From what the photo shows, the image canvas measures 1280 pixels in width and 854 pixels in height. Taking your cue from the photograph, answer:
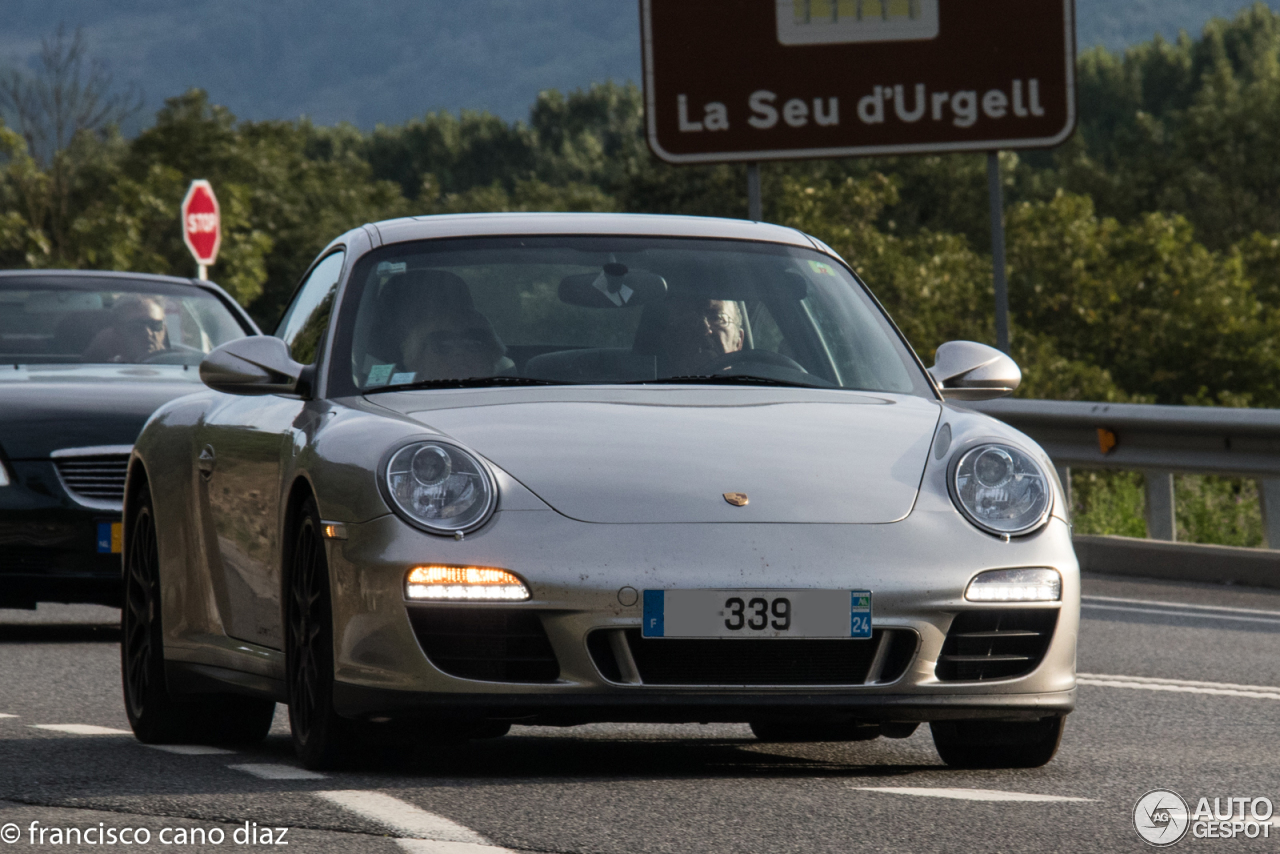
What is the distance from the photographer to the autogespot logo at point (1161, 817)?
16.1 ft

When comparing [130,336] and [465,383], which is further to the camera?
[130,336]

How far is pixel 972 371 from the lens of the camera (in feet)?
21.4

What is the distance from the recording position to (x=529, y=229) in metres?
6.61

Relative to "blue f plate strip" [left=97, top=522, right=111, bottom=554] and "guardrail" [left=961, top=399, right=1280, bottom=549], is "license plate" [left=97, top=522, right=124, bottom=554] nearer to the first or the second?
"blue f plate strip" [left=97, top=522, right=111, bottom=554]

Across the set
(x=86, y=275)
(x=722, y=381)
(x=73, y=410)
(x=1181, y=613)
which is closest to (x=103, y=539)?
(x=73, y=410)

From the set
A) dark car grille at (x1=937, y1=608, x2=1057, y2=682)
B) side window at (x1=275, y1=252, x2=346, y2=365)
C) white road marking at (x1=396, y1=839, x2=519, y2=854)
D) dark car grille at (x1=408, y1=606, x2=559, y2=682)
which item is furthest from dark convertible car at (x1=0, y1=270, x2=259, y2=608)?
white road marking at (x1=396, y1=839, x2=519, y2=854)

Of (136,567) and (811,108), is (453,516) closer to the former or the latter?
(136,567)

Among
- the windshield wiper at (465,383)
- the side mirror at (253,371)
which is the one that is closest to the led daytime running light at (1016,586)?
the windshield wiper at (465,383)

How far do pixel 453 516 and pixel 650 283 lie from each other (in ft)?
4.04

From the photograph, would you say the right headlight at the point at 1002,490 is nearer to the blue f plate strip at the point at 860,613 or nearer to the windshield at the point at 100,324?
the blue f plate strip at the point at 860,613

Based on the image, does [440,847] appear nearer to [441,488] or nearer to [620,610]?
[620,610]

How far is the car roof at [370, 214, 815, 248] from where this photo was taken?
6594 millimetres

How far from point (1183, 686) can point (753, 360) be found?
8.82 ft

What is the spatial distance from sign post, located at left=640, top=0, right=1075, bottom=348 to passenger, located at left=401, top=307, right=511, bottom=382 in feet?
36.0
